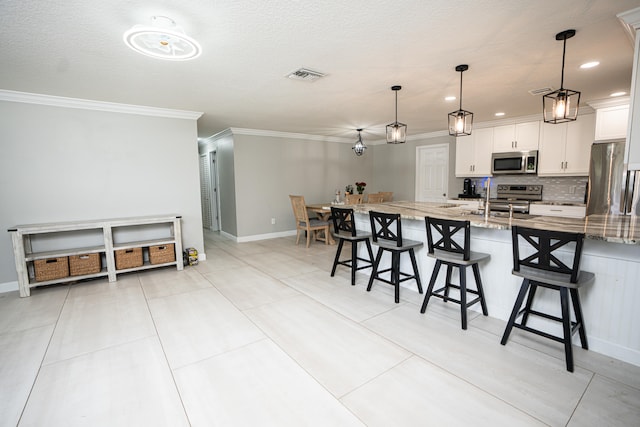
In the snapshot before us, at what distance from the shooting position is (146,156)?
13.9 ft

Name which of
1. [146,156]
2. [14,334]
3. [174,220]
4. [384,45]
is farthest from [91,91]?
[384,45]

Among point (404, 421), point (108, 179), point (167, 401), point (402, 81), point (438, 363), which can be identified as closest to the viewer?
point (404, 421)

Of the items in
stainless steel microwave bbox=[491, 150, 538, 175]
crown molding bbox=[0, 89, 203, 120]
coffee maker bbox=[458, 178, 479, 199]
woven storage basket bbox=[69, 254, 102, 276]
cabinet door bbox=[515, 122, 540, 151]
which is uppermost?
crown molding bbox=[0, 89, 203, 120]

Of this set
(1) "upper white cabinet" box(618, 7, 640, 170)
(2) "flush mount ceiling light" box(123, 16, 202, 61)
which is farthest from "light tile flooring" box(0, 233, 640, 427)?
(2) "flush mount ceiling light" box(123, 16, 202, 61)

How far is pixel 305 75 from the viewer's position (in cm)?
297

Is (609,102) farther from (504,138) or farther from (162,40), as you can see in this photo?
(162,40)

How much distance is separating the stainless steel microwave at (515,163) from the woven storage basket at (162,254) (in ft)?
18.9

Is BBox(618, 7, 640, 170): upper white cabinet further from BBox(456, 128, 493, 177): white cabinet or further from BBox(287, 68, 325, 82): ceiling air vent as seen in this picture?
BBox(456, 128, 493, 177): white cabinet

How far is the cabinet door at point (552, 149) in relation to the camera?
477 centimetres

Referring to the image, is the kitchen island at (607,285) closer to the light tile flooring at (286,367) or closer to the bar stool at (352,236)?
the light tile flooring at (286,367)

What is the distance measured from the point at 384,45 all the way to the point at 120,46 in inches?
81.8

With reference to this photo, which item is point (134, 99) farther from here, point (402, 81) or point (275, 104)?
point (402, 81)

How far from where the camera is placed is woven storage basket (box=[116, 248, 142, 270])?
3.86 metres

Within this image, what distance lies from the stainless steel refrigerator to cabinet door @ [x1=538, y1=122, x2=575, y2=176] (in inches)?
25.0
